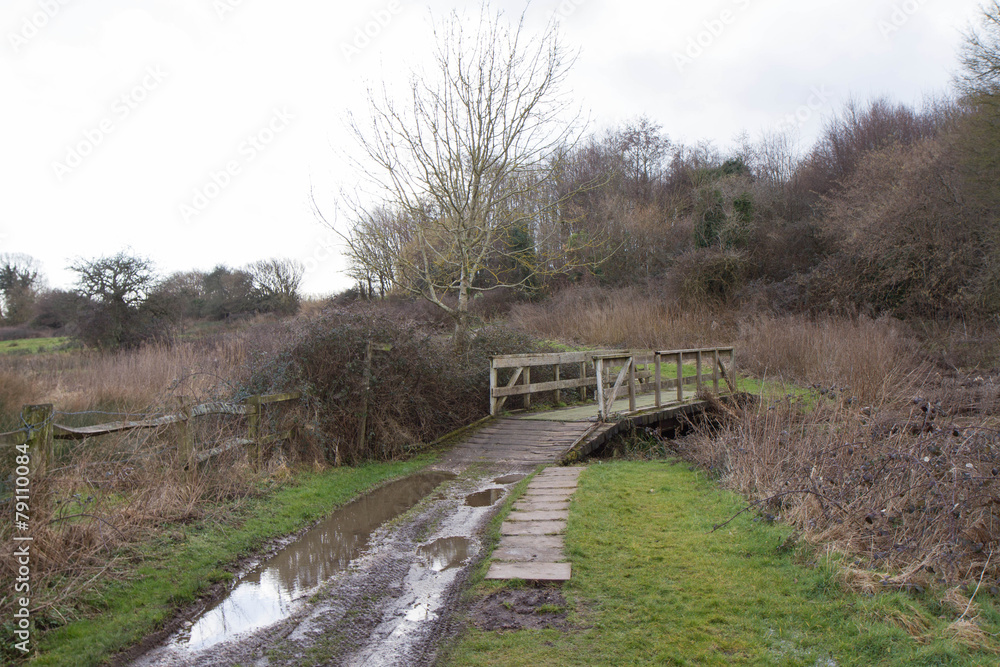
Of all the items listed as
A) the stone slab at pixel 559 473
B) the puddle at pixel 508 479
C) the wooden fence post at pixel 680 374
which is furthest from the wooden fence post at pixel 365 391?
the wooden fence post at pixel 680 374

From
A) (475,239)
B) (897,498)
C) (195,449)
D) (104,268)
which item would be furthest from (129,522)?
(104,268)

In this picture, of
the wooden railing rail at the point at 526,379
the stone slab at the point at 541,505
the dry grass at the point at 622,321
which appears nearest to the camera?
the stone slab at the point at 541,505

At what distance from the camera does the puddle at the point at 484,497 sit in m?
6.84

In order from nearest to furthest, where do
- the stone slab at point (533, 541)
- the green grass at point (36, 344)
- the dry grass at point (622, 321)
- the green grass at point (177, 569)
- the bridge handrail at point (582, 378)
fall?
the green grass at point (177, 569), the stone slab at point (533, 541), the bridge handrail at point (582, 378), the green grass at point (36, 344), the dry grass at point (622, 321)

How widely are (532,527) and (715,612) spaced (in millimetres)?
2090

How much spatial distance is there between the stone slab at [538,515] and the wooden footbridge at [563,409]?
2.59 m

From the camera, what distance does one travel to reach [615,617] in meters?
3.86

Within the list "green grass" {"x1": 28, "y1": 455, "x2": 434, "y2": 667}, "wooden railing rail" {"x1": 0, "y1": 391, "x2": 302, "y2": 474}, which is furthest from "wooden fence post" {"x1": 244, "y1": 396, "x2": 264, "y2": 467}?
"green grass" {"x1": 28, "y1": 455, "x2": 434, "y2": 667}

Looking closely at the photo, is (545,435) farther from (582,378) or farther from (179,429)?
(179,429)

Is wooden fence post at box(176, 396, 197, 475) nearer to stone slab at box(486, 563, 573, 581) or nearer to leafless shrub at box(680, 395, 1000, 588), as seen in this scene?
stone slab at box(486, 563, 573, 581)

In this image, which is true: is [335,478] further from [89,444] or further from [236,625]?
[236,625]

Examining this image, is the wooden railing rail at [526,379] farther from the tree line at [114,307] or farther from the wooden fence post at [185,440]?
the tree line at [114,307]

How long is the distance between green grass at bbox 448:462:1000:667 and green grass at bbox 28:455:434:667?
1947 millimetres

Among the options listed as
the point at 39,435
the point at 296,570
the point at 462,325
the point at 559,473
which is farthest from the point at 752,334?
the point at 39,435
